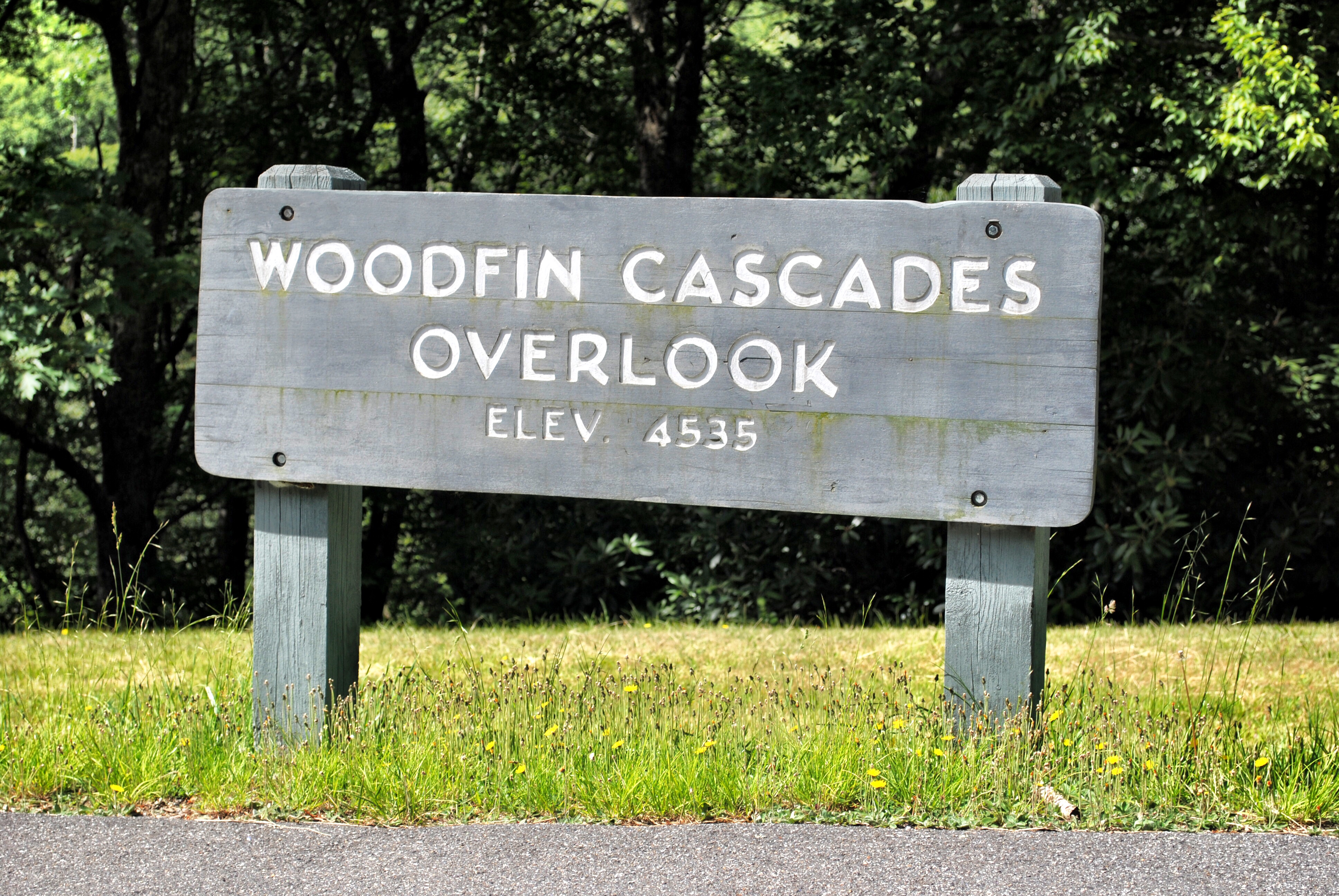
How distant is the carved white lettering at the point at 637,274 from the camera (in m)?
3.60

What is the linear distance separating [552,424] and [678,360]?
1.31 feet

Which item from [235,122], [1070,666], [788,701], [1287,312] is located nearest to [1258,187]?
[1287,312]

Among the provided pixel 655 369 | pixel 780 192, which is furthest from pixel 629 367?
pixel 780 192

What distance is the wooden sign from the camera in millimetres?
3395

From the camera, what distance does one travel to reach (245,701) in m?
4.11

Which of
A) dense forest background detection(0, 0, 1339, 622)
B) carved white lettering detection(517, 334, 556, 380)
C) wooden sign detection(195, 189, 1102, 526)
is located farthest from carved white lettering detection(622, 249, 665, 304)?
dense forest background detection(0, 0, 1339, 622)

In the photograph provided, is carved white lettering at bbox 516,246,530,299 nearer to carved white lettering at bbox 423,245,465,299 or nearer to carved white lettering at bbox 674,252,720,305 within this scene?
carved white lettering at bbox 423,245,465,299

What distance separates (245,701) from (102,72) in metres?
15.7

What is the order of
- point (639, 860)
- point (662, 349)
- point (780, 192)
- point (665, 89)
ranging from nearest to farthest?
point (639, 860) < point (662, 349) < point (780, 192) < point (665, 89)

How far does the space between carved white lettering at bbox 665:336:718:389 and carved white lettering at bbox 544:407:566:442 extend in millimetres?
327

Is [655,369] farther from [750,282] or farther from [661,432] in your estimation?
[750,282]

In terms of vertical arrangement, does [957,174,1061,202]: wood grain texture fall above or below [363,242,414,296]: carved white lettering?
above

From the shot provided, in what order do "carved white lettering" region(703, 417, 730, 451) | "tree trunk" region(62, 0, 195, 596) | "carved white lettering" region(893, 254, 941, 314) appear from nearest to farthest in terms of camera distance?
"carved white lettering" region(893, 254, 941, 314)
"carved white lettering" region(703, 417, 730, 451)
"tree trunk" region(62, 0, 195, 596)

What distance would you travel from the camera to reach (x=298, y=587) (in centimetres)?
385
